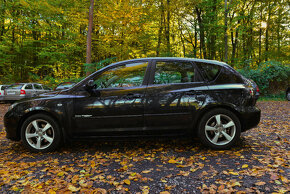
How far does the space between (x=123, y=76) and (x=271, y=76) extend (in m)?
15.2

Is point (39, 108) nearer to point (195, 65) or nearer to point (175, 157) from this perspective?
point (175, 157)

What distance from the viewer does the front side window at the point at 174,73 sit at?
12.4 ft

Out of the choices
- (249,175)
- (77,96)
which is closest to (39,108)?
(77,96)

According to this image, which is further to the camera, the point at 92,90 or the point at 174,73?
the point at 174,73

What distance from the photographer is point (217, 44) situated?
22.5 metres

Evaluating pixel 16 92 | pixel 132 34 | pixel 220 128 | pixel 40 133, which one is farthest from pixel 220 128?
pixel 16 92

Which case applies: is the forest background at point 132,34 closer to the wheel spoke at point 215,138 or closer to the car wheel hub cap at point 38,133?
the car wheel hub cap at point 38,133

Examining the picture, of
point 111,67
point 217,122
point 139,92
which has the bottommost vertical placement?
point 217,122

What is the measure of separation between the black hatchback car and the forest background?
5829 mm

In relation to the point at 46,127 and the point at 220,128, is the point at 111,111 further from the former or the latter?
the point at 220,128

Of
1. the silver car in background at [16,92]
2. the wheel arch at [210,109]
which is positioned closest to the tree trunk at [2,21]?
the silver car in background at [16,92]

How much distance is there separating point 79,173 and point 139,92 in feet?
5.62

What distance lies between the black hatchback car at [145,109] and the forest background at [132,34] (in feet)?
19.1

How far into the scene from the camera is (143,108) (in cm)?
364
